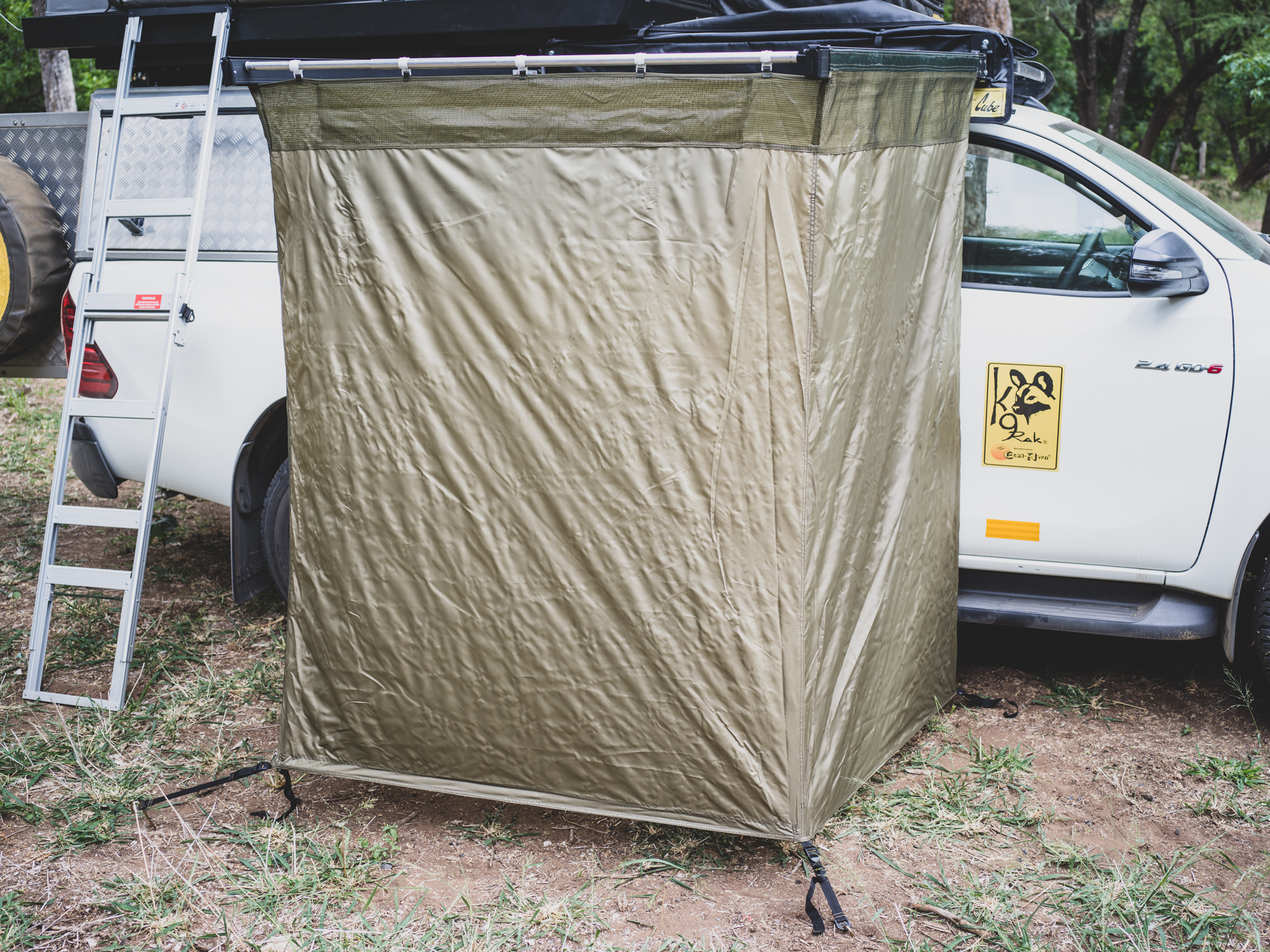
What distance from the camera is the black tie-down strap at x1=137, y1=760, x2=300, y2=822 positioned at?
3.16 metres

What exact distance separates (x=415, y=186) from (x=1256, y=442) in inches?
104

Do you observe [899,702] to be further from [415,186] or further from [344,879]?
[415,186]

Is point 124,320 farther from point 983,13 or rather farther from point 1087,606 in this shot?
point 983,13

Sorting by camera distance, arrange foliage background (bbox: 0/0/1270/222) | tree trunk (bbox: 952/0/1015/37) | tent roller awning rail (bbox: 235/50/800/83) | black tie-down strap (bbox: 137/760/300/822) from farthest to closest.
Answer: foliage background (bbox: 0/0/1270/222)
tree trunk (bbox: 952/0/1015/37)
black tie-down strap (bbox: 137/760/300/822)
tent roller awning rail (bbox: 235/50/800/83)

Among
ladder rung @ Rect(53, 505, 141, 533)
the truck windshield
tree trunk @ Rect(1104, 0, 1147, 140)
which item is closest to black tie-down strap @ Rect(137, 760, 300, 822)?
ladder rung @ Rect(53, 505, 141, 533)

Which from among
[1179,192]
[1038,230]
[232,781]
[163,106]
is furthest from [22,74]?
[1179,192]

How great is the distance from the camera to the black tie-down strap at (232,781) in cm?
316

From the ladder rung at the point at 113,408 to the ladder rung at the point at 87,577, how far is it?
0.57 meters

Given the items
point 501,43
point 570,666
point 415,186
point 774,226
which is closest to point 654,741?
point 570,666

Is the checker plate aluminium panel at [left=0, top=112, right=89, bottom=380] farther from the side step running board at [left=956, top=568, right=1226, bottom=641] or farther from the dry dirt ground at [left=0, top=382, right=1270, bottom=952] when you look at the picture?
the side step running board at [left=956, top=568, right=1226, bottom=641]

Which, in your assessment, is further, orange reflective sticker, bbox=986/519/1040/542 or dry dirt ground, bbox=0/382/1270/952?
orange reflective sticker, bbox=986/519/1040/542

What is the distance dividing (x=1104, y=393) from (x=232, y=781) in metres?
3.00

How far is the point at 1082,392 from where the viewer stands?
11.4 feet

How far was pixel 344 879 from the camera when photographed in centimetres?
283
